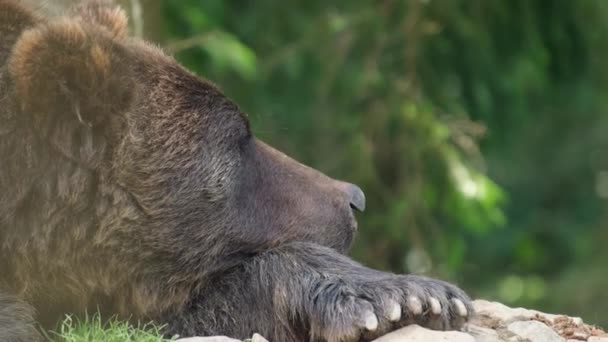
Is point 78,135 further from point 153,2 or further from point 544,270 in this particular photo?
point 544,270

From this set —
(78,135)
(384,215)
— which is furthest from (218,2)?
(78,135)

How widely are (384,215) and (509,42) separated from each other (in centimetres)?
206

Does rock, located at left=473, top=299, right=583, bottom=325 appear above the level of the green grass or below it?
above

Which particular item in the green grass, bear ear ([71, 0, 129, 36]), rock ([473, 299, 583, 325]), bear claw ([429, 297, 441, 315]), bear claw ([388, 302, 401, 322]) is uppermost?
bear ear ([71, 0, 129, 36])

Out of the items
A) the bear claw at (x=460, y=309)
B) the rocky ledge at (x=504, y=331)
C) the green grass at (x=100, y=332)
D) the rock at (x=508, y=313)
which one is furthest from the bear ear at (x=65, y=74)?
the rock at (x=508, y=313)

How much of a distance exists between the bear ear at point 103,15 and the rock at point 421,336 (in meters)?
1.97

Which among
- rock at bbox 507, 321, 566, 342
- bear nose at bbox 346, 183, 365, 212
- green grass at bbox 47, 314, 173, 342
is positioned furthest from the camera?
bear nose at bbox 346, 183, 365, 212

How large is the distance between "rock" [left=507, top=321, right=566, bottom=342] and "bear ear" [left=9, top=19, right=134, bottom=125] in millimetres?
1798

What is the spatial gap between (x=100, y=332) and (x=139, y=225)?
557 mm

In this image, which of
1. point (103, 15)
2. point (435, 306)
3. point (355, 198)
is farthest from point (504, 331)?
point (103, 15)

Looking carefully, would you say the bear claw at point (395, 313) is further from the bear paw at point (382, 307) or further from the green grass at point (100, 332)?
the green grass at point (100, 332)

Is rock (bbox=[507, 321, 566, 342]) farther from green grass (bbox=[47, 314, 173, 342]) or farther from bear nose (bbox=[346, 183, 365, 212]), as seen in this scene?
green grass (bbox=[47, 314, 173, 342])

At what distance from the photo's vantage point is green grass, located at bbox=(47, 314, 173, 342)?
427cm

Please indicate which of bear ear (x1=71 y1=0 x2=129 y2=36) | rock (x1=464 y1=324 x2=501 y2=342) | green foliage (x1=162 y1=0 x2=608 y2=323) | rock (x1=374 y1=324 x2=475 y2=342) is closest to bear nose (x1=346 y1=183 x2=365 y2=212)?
rock (x1=464 y1=324 x2=501 y2=342)
